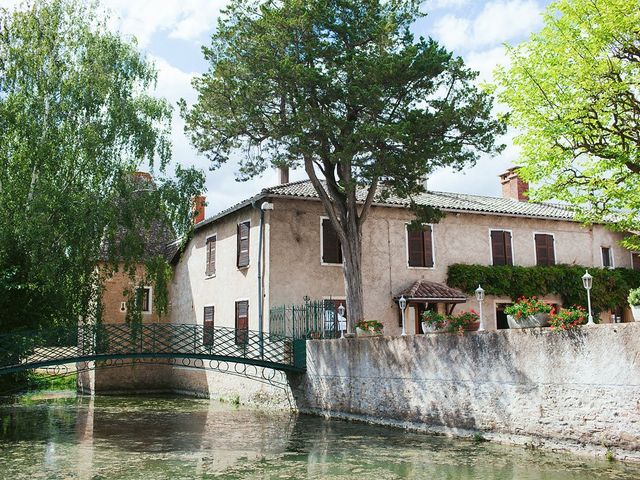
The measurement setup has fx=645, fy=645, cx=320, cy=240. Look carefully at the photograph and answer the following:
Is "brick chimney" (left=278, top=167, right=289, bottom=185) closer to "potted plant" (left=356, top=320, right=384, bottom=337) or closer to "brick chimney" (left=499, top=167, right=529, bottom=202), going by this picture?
"potted plant" (left=356, top=320, right=384, bottom=337)

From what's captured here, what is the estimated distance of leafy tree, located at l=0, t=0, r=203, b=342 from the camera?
16984 millimetres

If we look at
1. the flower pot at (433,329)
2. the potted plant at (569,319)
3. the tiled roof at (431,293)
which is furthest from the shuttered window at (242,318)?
the potted plant at (569,319)

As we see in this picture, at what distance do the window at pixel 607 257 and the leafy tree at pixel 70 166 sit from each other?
15.6m

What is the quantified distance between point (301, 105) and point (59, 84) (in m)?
7.10

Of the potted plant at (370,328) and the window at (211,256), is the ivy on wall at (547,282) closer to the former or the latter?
the potted plant at (370,328)

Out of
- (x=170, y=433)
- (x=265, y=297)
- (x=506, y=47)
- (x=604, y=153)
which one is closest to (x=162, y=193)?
(x=265, y=297)

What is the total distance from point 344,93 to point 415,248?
273 inches

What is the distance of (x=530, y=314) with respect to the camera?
1195cm

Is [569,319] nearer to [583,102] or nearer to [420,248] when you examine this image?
[583,102]

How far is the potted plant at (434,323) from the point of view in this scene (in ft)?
46.1

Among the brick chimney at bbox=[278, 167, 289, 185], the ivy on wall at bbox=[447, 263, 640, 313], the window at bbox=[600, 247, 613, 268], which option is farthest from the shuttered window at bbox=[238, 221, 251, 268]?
the window at bbox=[600, 247, 613, 268]

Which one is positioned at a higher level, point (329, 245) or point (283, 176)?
point (283, 176)

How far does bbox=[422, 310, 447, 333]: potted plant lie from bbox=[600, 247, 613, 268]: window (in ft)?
43.1

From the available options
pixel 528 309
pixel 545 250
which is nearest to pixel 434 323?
pixel 528 309
